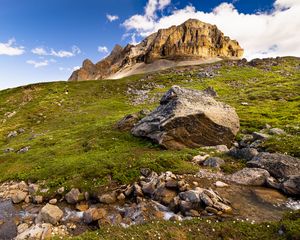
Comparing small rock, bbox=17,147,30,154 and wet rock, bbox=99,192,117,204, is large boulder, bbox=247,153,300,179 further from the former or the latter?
small rock, bbox=17,147,30,154

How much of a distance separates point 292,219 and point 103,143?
24146 millimetres

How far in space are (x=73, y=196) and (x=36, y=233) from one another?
5.17 m

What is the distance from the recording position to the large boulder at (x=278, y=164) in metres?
22.1

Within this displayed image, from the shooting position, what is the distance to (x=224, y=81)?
339 ft

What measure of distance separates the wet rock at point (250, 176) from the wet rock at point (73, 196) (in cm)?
1235

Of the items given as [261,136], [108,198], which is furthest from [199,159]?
[108,198]

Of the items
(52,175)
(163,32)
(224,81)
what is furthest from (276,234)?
(163,32)

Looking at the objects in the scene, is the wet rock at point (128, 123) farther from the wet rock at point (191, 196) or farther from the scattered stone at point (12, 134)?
the scattered stone at point (12, 134)

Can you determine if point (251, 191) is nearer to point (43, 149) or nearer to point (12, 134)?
point (43, 149)

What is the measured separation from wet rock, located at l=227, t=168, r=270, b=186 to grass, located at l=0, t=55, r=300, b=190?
52.4 inches

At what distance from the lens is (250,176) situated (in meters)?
22.5

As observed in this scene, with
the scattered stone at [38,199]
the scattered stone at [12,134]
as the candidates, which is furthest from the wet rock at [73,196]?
the scattered stone at [12,134]

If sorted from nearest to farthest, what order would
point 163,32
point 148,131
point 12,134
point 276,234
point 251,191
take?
point 276,234
point 251,191
point 148,131
point 12,134
point 163,32

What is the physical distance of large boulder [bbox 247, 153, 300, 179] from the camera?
22141 mm
